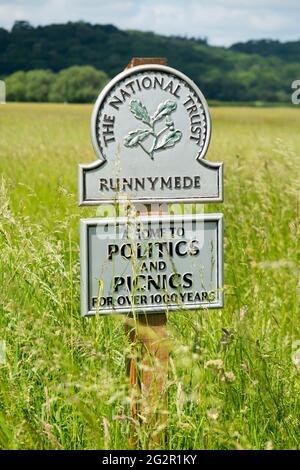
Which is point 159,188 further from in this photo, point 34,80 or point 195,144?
point 34,80

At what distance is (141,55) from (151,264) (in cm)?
9523

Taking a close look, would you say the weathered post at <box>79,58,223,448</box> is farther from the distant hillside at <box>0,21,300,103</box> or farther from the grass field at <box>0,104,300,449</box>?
the distant hillside at <box>0,21,300,103</box>

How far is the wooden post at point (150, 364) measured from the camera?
7.74 feet

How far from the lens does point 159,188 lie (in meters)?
2.63

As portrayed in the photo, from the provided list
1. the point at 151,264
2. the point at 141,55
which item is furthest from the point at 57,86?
the point at 151,264

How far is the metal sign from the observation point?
256 centimetres

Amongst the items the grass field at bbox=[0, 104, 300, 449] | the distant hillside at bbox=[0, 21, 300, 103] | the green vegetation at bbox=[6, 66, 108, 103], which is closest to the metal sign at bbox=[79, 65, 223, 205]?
the grass field at bbox=[0, 104, 300, 449]

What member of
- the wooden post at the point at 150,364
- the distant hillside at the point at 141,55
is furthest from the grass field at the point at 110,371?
the distant hillside at the point at 141,55

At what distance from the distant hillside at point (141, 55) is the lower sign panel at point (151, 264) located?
6825cm

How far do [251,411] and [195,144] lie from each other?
2.97 feet

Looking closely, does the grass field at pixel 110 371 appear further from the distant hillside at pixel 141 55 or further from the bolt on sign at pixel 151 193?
the distant hillside at pixel 141 55

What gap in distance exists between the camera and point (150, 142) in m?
2.61
